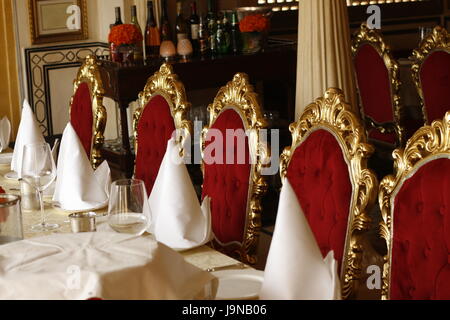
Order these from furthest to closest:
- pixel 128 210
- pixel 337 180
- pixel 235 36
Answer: pixel 235 36, pixel 337 180, pixel 128 210

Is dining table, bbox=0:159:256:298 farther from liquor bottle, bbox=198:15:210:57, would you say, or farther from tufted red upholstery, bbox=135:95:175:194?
liquor bottle, bbox=198:15:210:57

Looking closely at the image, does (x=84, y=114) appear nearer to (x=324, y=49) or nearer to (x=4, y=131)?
(x=4, y=131)

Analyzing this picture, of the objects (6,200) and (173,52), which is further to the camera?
(173,52)

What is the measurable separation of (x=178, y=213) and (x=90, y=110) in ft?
5.07

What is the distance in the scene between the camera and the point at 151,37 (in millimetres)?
5391

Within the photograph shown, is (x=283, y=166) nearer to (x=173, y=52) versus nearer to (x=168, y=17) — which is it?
(x=173, y=52)

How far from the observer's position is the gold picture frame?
636 centimetres

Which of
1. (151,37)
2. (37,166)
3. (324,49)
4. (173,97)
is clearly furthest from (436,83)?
(37,166)

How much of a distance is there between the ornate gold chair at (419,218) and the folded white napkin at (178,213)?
498 mm

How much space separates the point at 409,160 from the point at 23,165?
1060 millimetres
